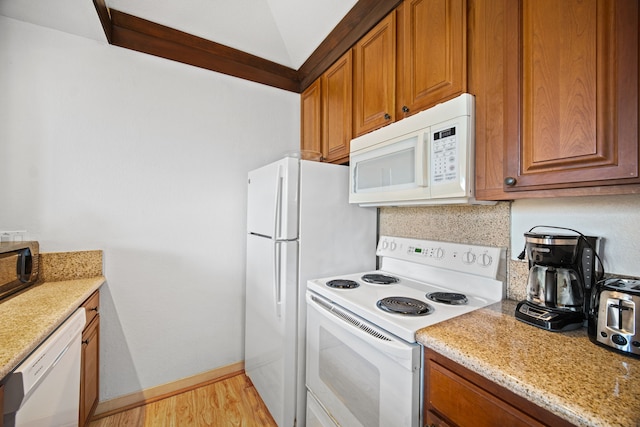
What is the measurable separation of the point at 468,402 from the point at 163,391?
2.08 m

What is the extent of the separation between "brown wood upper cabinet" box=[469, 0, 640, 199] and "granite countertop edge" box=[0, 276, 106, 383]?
1.69 metres

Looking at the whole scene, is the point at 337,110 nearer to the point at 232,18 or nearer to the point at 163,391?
the point at 232,18

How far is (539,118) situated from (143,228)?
2.25 meters

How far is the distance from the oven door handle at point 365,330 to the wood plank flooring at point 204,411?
3.14 feet

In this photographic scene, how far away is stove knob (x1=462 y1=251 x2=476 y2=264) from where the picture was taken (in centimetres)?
139

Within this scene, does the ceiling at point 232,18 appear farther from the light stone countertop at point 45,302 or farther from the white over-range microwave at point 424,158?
the light stone countertop at point 45,302

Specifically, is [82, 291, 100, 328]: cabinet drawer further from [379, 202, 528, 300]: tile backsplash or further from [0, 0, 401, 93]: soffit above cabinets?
[379, 202, 528, 300]: tile backsplash

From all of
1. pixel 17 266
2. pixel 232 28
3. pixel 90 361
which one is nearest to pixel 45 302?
pixel 17 266

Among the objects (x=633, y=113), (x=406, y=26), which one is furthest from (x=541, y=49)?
(x=406, y=26)

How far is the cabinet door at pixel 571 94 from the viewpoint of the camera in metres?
0.75

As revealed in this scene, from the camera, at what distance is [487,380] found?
76 cm

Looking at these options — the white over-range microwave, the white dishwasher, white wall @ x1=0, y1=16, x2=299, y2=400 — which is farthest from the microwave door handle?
the white dishwasher

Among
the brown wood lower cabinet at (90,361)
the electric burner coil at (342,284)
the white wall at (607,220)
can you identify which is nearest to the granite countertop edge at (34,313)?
the brown wood lower cabinet at (90,361)

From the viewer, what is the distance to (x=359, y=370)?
117 cm
